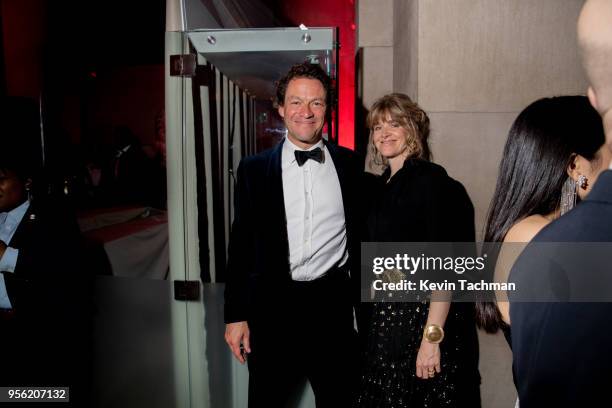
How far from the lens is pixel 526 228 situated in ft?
3.64

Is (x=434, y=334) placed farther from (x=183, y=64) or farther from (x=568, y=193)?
(x=183, y=64)

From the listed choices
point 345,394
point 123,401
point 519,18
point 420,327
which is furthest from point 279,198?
point 123,401

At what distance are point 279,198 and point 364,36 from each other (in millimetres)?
1354

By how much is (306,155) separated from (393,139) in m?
0.38

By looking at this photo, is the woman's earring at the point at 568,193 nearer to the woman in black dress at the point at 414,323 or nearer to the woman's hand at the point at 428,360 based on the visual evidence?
the woman in black dress at the point at 414,323

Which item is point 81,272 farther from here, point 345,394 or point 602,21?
point 602,21

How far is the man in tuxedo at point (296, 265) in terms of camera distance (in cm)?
163

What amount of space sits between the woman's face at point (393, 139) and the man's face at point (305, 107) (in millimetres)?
273

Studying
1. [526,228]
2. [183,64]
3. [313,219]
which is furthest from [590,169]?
[183,64]

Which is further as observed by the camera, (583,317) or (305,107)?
(305,107)

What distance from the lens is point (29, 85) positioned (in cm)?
313

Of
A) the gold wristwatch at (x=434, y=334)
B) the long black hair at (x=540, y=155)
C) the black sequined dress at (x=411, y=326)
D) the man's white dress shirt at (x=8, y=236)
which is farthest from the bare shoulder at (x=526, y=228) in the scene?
the man's white dress shirt at (x=8, y=236)

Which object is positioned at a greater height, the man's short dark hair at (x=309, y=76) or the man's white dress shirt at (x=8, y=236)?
the man's short dark hair at (x=309, y=76)

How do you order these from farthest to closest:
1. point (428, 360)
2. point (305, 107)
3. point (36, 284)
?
point (36, 284)
point (305, 107)
point (428, 360)
